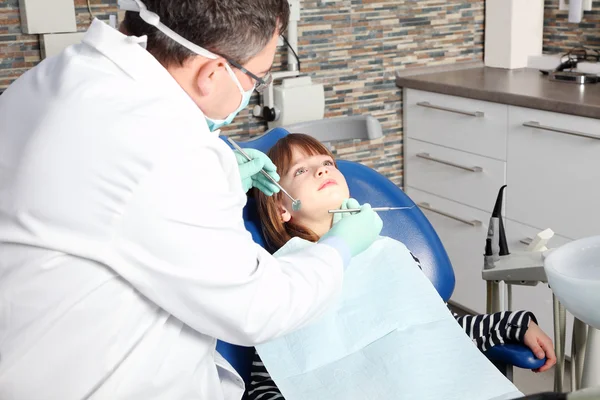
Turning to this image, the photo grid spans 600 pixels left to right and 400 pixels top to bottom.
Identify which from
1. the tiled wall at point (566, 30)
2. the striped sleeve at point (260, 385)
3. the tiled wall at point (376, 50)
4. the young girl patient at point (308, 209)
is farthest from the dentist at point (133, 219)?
the tiled wall at point (566, 30)

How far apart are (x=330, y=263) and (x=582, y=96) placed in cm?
164

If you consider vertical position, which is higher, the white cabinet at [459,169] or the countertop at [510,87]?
the countertop at [510,87]

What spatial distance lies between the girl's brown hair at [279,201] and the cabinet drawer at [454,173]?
113 centimetres

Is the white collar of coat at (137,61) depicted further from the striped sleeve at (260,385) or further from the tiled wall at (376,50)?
the tiled wall at (376,50)

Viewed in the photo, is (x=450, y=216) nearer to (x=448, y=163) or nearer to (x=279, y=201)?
(x=448, y=163)

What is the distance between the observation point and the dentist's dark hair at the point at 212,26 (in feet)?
3.67

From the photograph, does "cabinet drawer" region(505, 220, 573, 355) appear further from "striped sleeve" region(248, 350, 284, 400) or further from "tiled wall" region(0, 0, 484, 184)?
"striped sleeve" region(248, 350, 284, 400)

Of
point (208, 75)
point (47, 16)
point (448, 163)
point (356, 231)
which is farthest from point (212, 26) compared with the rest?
point (448, 163)

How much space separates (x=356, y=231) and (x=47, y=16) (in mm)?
1372

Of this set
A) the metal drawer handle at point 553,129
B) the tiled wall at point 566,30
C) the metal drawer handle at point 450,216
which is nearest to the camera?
the metal drawer handle at point 553,129

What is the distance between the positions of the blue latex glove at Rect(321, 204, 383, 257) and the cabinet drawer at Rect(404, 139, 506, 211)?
4.77 ft

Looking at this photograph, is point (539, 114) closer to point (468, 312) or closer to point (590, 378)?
point (468, 312)

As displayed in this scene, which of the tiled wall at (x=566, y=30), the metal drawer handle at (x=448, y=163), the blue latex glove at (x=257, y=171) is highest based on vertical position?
the tiled wall at (x=566, y=30)

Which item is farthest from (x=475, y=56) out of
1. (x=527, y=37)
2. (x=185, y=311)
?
(x=185, y=311)
